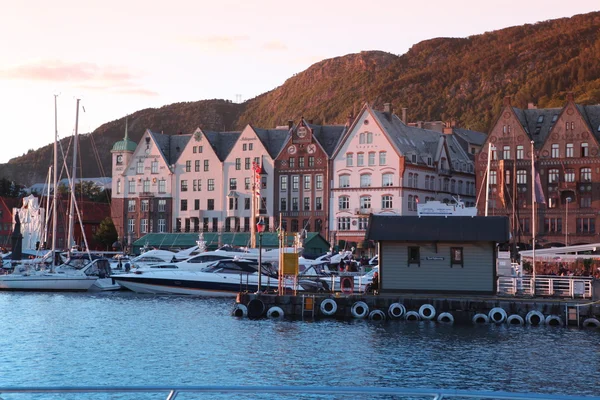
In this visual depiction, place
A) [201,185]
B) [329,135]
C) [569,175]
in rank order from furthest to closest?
[201,185], [329,135], [569,175]

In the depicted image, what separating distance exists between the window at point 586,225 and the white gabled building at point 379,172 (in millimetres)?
19513

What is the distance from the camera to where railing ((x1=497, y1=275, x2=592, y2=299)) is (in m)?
50.9

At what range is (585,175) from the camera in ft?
334

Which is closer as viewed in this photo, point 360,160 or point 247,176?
point 360,160

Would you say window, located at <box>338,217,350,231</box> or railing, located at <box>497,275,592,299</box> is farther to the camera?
window, located at <box>338,217,350,231</box>

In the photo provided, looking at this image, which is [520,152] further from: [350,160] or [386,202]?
[350,160]

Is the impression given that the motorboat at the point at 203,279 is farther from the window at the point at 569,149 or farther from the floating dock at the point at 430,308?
the window at the point at 569,149

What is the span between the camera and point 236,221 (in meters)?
122

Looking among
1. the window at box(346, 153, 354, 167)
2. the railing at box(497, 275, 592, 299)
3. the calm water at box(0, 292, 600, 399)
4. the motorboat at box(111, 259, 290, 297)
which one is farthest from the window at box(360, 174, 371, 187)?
the calm water at box(0, 292, 600, 399)

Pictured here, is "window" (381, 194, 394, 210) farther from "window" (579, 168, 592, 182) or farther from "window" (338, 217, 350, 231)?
"window" (579, 168, 592, 182)

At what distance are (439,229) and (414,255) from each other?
1952mm

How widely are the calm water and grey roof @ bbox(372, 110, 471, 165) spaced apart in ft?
201

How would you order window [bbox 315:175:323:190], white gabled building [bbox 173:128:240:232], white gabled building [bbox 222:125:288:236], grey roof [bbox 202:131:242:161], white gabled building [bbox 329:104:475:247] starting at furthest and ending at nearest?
grey roof [bbox 202:131:242:161]
white gabled building [bbox 173:128:240:232]
white gabled building [bbox 222:125:288:236]
window [bbox 315:175:323:190]
white gabled building [bbox 329:104:475:247]

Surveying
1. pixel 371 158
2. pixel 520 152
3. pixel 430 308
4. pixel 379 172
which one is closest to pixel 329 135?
pixel 371 158
